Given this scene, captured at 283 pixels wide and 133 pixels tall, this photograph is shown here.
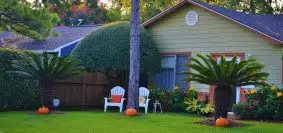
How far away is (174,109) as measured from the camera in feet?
62.8

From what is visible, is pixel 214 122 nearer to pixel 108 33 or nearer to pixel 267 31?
pixel 267 31

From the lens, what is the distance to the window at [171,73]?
65.1 ft

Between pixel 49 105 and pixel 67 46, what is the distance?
871 centimetres

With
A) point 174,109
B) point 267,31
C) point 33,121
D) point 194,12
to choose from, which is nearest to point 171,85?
point 174,109

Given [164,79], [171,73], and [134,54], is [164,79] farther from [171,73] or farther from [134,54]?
[134,54]

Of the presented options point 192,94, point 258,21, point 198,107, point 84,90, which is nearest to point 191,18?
point 258,21

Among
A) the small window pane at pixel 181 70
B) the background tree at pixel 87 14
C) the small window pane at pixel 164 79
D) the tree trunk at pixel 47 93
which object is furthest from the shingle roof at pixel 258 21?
the tree trunk at pixel 47 93

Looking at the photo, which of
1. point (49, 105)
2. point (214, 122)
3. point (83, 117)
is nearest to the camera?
point (214, 122)

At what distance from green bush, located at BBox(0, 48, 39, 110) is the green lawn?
2.35 m

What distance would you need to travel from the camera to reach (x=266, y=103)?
15.3 metres

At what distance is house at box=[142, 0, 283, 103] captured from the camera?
17.7 metres

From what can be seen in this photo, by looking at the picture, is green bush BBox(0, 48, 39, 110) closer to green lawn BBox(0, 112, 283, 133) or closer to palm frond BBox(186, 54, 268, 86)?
green lawn BBox(0, 112, 283, 133)

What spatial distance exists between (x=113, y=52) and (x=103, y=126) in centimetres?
727

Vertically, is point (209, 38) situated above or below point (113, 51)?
above
